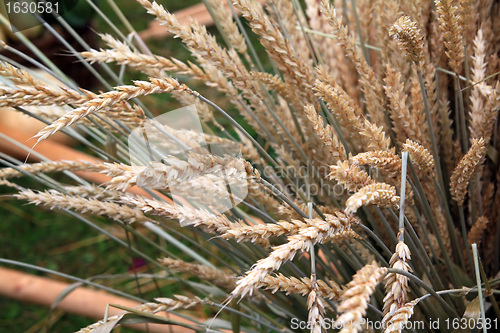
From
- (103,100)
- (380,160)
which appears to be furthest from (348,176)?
(103,100)

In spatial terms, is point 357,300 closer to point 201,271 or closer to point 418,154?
point 418,154

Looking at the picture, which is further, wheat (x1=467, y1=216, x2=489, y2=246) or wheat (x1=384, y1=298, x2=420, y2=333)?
wheat (x1=467, y1=216, x2=489, y2=246)

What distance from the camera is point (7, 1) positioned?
2.58 ft

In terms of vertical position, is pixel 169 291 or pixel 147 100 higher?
pixel 147 100

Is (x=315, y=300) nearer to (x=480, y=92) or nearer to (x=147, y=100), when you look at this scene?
(x=480, y=92)

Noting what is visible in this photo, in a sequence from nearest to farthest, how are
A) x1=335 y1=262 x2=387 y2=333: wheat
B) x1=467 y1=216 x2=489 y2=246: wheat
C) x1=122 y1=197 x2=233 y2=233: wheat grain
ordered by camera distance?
x1=335 y1=262 x2=387 y2=333: wheat, x1=122 y1=197 x2=233 y2=233: wheat grain, x1=467 y1=216 x2=489 y2=246: wheat

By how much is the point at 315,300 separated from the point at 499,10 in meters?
0.43

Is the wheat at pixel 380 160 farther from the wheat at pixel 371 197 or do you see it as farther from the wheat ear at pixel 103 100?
the wheat ear at pixel 103 100

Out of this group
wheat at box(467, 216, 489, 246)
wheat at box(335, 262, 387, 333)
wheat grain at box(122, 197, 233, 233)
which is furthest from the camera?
wheat at box(467, 216, 489, 246)

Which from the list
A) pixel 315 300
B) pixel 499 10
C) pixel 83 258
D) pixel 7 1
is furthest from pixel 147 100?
pixel 315 300

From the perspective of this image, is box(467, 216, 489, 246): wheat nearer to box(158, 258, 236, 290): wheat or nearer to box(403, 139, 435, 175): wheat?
box(403, 139, 435, 175): wheat

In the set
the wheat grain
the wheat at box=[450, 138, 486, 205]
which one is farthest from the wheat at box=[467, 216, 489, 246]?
the wheat grain

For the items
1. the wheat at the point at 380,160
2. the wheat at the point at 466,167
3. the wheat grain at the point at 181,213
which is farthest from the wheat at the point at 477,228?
the wheat grain at the point at 181,213

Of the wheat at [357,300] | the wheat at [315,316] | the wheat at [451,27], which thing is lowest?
the wheat at [315,316]
